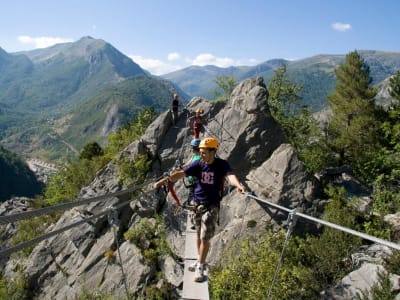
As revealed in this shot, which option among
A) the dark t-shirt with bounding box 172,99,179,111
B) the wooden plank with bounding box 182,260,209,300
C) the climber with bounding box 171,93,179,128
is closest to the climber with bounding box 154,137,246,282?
the wooden plank with bounding box 182,260,209,300

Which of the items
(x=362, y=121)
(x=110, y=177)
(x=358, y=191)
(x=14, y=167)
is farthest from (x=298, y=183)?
(x=14, y=167)

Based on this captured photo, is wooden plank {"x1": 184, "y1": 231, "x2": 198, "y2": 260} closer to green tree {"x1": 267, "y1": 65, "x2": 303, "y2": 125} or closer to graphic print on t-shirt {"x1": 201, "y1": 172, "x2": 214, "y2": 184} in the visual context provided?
graphic print on t-shirt {"x1": 201, "y1": 172, "x2": 214, "y2": 184}

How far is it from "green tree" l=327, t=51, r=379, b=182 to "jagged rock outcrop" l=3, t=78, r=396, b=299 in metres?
10.9

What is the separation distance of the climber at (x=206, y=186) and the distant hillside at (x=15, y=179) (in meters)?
157

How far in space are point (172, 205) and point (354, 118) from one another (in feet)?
64.4

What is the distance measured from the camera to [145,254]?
1725cm

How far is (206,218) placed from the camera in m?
6.93

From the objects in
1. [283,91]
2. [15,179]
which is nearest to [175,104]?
[283,91]

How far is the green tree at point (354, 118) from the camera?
2870 centimetres

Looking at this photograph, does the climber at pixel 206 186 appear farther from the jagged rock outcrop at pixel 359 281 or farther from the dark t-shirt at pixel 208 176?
the jagged rock outcrop at pixel 359 281

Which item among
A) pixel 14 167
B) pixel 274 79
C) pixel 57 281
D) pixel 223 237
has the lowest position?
pixel 14 167

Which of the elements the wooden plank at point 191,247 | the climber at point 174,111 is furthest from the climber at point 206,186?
the climber at point 174,111

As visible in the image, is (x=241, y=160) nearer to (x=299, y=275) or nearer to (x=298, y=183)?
(x=298, y=183)

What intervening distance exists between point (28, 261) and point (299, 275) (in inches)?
755
